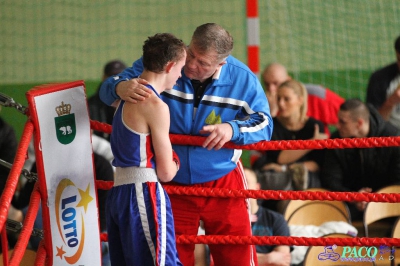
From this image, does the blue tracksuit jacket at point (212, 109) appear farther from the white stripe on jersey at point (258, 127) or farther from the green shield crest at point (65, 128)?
the green shield crest at point (65, 128)

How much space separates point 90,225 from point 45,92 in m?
0.65

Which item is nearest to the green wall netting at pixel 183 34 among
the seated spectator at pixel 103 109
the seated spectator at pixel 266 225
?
the seated spectator at pixel 103 109

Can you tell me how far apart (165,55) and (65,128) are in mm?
599


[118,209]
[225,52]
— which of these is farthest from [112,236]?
[225,52]

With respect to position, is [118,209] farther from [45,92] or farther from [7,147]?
[7,147]

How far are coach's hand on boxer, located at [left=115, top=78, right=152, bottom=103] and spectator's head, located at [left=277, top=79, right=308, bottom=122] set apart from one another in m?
3.13

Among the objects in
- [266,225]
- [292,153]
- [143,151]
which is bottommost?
[266,225]

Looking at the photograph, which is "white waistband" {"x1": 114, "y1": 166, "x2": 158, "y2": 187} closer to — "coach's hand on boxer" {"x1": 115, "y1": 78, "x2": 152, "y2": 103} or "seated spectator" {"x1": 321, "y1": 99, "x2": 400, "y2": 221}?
"coach's hand on boxer" {"x1": 115, "y1": 78, "x2": 152, "y2": 103}

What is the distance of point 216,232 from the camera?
11.0 ft

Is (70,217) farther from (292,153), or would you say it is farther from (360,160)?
(292,153)

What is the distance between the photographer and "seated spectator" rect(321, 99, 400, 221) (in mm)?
5340

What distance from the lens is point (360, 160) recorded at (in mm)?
5414

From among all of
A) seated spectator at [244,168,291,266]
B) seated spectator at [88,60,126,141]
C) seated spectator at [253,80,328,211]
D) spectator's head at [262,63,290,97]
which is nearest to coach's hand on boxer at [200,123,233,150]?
seated spectator at [244,168,291,266]

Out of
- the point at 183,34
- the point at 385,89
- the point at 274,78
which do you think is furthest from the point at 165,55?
the point at 183,34
